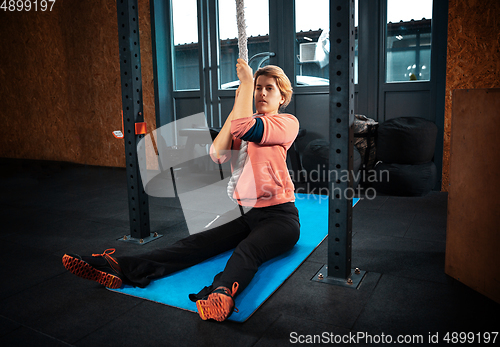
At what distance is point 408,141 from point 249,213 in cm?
203

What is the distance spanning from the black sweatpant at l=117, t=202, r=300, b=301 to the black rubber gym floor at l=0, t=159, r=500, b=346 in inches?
5.9

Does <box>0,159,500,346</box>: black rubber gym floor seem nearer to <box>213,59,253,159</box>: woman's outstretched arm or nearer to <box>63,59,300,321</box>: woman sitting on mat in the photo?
<box>63,59,300,321</box>: woman sitting on mat

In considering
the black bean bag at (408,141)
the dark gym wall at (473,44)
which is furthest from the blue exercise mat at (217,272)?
the dark gym wall at (473,44)

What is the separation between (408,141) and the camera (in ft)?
11.2

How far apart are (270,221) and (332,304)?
0.50 metres

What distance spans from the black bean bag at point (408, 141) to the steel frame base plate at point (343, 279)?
187 cm

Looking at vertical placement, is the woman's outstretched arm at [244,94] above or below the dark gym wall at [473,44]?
below

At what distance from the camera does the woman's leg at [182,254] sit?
1.80 metres

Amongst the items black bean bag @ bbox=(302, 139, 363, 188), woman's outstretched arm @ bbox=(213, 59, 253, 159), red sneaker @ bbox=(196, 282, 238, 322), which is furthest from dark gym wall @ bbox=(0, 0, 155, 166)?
red sneaker @ bbox=(196, 282, 238, 322)

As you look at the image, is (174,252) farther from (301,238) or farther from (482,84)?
(482,84)

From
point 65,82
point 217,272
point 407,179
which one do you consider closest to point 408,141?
point 407,179

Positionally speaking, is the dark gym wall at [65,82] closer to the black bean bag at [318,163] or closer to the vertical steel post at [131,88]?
the black bean bag at [318,163]

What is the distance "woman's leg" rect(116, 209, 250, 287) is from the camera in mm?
1798

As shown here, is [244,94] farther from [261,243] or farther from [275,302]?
[275,302]
